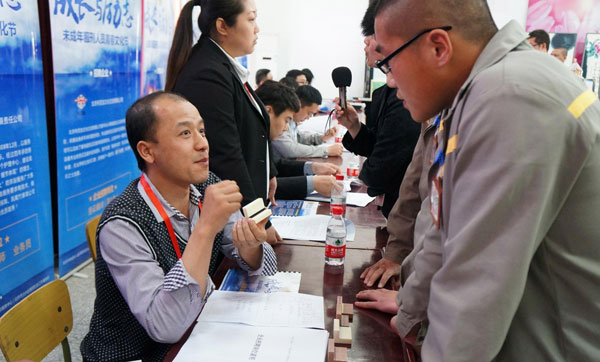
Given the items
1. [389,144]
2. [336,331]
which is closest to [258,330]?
[336,331]

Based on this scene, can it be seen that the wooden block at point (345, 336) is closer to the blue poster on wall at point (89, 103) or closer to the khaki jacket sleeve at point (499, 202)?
the khaki jacket sleeve at point (499, 202)

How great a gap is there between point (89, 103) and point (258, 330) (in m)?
2.33

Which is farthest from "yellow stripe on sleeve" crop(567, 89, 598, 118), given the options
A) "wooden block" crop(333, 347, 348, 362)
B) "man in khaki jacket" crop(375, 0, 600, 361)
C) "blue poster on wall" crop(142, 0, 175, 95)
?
"blue poster on wall" crop(142, 0, 175, 95)

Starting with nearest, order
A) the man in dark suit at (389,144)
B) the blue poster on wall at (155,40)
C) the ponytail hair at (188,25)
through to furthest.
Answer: the ponytail hair at (188,25) < the man in dark suit at (389,144) < the blue poster on wall at (155,40)

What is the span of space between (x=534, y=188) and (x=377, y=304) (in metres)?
0.65

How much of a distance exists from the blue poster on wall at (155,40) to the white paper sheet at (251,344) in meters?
2.92

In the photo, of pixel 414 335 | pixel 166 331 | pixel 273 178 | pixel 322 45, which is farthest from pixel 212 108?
pixel 322 45

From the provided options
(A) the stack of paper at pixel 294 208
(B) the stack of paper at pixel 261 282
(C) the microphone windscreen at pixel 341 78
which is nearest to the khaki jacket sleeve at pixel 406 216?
(B) the stack of paper at pixel 261 282

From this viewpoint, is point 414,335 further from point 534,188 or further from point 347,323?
point 534,188

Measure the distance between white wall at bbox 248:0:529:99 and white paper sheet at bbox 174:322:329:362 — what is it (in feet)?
25.1

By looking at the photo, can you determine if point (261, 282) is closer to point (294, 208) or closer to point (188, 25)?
point (294, 208)

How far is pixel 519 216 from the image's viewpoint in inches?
23.1

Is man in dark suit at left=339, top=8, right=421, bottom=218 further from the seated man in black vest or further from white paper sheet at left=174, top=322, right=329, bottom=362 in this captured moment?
white paper sheet at left=174, top=322, right=329, bottom=362

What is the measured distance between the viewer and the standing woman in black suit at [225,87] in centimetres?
152
